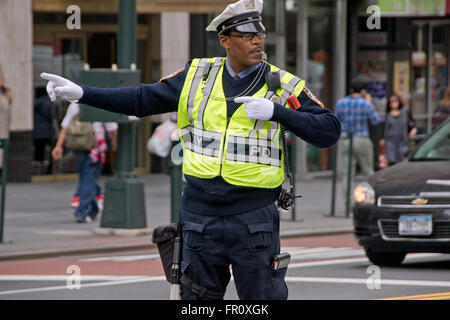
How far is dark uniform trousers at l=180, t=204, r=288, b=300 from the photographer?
533 cm

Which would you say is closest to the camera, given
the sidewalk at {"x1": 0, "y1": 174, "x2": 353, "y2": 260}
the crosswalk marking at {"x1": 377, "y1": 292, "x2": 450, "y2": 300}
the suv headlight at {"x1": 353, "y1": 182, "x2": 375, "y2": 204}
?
the crosswalk marking at {"x1": 377, "y1": 292, "x2": 450, "y2": 300}

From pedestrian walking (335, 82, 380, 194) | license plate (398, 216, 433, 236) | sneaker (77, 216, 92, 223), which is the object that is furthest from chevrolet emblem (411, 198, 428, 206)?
pedestrian walking (335, 82, 380, 194)

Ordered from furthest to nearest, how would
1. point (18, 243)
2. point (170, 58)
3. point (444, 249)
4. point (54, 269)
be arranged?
point (170, 58) < point (18, 243) < point (54, 269) < point (444, 249)

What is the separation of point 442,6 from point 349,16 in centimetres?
197

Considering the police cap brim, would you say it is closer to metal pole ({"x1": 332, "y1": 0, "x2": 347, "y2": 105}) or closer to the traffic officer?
the traffic officer

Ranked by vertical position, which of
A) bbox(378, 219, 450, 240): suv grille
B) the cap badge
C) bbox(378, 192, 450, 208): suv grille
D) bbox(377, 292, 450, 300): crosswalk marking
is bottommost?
bbox(377, 292, 450, 300): crosswalk marking

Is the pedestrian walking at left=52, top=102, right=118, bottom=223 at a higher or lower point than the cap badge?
lower

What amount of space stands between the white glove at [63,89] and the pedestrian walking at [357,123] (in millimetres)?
11488

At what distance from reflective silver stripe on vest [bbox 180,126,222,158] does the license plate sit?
18.4 ft

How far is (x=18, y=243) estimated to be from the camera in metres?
13.1

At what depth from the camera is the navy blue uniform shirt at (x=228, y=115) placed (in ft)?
17.4

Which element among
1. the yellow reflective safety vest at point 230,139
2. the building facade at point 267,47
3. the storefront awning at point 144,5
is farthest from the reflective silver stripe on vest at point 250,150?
the storefront awning at point 144,5
